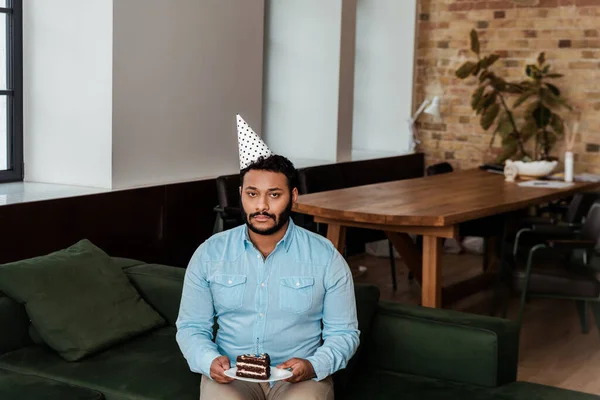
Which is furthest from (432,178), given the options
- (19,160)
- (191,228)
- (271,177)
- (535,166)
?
(271,177)

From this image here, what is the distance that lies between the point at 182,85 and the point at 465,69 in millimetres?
3265

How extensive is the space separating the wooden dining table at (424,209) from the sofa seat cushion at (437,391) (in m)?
1.60

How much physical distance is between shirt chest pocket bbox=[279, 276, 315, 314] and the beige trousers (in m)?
0.23

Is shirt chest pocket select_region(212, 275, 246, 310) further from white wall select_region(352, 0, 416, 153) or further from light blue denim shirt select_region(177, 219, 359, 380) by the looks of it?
white wall select_region(352, 0, 416, 153)

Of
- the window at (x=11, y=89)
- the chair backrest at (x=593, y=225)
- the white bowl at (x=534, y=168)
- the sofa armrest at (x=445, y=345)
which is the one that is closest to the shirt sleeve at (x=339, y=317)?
the sofa armrest at (x=445, y=345)

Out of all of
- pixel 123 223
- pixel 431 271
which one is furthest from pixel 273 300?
pixel 123 223

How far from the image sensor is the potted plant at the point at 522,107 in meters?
8.21

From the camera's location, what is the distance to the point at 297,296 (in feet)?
9.91

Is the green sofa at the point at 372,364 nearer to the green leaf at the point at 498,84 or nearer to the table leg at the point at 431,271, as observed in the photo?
the table leg at the point at 431,271

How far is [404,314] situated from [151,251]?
2534mm

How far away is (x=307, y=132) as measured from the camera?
26.1 feet

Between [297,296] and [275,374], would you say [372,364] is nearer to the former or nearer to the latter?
[297,296]

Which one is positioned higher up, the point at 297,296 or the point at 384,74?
the point at 384,74

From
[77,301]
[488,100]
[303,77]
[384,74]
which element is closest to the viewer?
[77,301]
